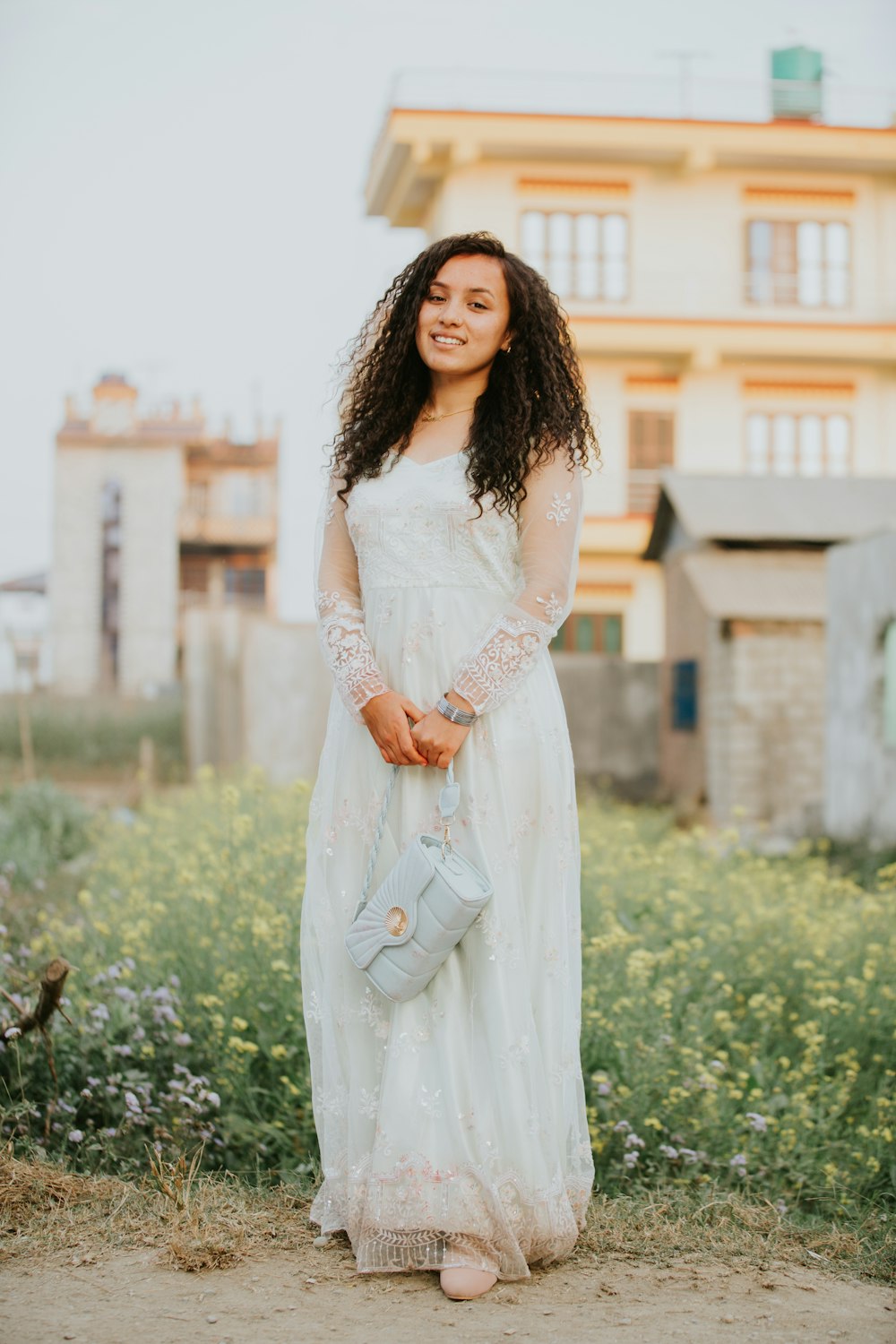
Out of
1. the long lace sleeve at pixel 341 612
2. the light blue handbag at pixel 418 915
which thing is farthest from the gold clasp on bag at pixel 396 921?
the long lace sleeve at pixel 341 612

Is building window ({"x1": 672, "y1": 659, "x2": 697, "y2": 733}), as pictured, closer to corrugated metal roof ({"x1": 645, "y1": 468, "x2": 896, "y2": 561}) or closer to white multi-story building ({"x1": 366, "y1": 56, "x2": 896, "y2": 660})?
corrugated metal roof ({"x1": 645, "y1": 468, "x2": 896, "y2": 561})

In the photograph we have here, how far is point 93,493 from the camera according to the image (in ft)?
106

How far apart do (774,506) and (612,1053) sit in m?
8.98

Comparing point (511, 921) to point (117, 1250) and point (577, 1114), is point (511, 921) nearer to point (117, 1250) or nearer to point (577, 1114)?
point (577, 1114)

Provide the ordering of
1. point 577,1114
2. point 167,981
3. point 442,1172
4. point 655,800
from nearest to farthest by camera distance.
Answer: point 442,1172
point 577,1114
point 167,981
point 655,800

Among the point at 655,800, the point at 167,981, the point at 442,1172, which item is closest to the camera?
the point at 442,1172

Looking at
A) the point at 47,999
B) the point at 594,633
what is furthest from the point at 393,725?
the point at 594,633

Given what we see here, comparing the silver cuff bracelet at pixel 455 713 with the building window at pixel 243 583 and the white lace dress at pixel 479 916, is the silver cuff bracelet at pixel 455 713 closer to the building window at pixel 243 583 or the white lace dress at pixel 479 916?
the white lace dress at pixel 479 916

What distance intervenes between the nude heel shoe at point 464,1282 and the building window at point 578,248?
20.0m

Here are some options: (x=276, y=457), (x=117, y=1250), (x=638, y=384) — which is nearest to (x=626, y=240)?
(x=638, y=384)

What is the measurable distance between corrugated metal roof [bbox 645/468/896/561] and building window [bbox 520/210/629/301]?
9.54 metres

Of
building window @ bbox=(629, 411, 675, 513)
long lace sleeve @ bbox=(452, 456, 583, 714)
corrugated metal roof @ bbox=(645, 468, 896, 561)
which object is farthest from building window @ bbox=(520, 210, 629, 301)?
long lace sleeve @ bbox=(452, 456, 583, 714)

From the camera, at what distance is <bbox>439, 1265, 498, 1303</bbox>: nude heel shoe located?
2734 mm

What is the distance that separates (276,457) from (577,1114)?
3158cm
